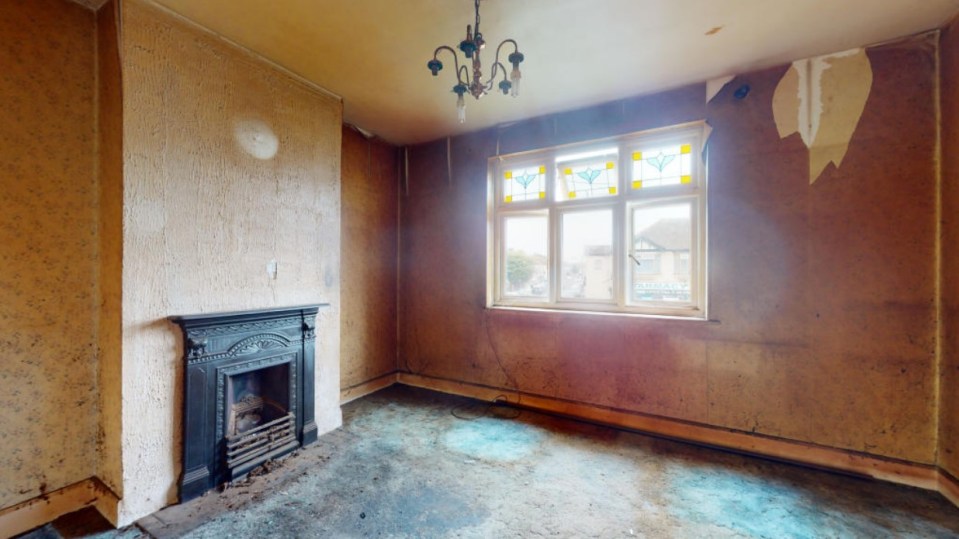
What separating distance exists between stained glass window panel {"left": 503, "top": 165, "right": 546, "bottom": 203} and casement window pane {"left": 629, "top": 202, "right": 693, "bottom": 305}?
916mm

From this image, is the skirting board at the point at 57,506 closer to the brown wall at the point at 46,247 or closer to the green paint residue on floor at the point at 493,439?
the brown wall at the point at 46,247

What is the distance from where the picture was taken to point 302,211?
2730 mm

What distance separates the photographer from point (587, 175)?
3348 mm

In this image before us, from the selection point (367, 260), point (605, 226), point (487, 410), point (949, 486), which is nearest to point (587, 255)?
point (605, 226)

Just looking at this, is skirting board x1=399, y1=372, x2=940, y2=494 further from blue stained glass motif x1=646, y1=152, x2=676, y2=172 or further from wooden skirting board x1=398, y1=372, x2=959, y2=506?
blue stained glass motif x1=646, y1=152, x2=676, y2=172

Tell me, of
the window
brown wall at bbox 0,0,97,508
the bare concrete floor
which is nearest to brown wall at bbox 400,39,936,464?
the window

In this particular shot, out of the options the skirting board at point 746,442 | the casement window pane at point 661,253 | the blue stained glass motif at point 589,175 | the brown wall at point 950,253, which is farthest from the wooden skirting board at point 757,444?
the blue stained glass motif at point 589,175

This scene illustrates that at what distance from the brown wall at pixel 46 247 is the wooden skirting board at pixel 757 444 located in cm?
290

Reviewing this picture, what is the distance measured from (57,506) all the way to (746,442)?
13.7 feet

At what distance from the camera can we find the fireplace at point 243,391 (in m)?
2.08

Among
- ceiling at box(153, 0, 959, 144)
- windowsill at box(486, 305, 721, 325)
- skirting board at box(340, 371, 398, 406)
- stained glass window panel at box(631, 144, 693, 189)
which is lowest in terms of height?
skirting board at box(340, 371, 398, 406)

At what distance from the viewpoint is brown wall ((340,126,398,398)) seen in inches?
143

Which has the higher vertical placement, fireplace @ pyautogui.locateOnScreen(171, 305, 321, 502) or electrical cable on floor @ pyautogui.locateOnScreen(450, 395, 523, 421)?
fireplace @ pyautogui.locateOnScreen(171, 305, 321, 502)

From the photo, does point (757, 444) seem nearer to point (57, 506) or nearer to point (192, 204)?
point (192, 204)
